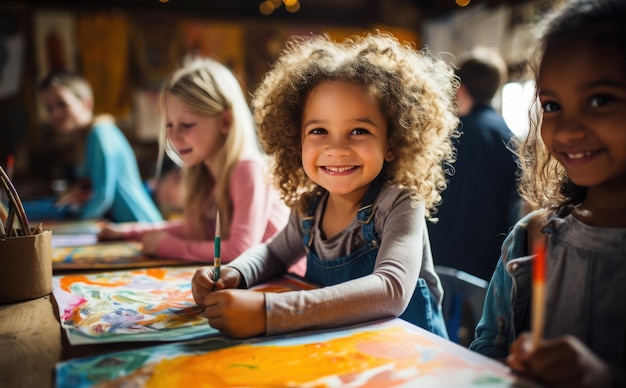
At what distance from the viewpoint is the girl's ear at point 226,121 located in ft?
5.43

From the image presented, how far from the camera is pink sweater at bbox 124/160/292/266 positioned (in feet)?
4.77

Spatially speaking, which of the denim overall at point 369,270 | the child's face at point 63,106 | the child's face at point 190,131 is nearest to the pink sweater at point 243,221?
the child's face at point 190,131

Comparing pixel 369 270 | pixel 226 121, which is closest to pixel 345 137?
pixel 369 270

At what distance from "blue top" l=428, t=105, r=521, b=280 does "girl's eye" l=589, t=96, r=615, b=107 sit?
1.74 m

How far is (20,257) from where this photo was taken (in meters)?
1.02

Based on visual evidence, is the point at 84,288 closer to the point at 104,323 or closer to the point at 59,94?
the point at 104,323

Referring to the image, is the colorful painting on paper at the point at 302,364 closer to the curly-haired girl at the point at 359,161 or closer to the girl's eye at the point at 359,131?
the curly-haired girl at the point at 359,161

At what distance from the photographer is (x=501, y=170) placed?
2477 mm

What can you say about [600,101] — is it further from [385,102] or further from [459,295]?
[459,295]

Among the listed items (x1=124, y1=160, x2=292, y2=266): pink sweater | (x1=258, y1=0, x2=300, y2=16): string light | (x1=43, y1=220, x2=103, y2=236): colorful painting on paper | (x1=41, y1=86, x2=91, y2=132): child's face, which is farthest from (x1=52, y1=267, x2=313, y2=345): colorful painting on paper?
(x1=258, y1=0, x2=300, y2=16): string light

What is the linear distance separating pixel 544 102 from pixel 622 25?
0.13 meters

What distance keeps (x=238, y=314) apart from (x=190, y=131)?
0.91 meters

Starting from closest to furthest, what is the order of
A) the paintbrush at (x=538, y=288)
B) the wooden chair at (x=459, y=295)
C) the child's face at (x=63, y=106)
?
the paintbrush at (x=538, y=288) < the wooden chair at (x=459, y=295) < the child's face at (x=63, y=106)

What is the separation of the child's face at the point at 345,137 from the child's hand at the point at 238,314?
0.40m
